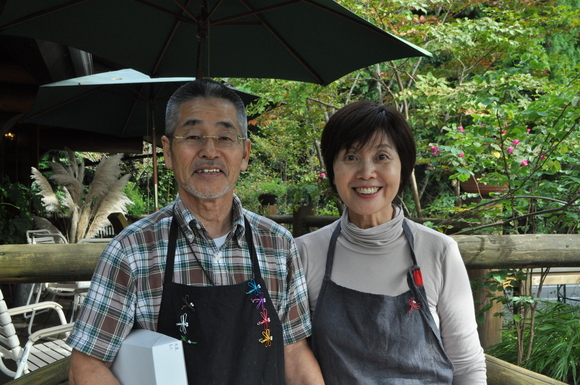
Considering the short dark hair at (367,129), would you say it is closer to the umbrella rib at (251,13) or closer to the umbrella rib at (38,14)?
the umbrella rib at (251,13)

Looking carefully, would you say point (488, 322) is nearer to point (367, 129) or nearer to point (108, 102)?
point (367, 129)

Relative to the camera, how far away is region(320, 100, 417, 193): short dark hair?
1759mm

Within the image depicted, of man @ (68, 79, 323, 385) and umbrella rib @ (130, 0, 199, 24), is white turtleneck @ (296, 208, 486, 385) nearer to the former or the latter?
man @ (68, 79, 323, 385)

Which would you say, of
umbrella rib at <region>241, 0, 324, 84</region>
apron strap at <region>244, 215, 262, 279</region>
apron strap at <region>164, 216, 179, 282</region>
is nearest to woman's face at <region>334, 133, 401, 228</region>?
apron strap at <region>244, 215, 262, 279</region>

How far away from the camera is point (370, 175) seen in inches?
68.7

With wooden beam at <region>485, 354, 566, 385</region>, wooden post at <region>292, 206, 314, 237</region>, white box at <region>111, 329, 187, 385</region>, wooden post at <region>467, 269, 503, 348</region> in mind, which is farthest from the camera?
wooden post at <region>292, 206, 314, 237</region>

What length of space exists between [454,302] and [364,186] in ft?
1.62

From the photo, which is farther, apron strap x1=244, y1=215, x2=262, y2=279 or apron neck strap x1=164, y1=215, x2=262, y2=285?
apron strap x1=244, y1=215, x2=262, y2=279

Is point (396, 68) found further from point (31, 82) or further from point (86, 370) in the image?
point (86, 370)

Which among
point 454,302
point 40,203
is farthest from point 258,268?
point 40,203

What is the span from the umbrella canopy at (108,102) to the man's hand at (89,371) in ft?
10.1

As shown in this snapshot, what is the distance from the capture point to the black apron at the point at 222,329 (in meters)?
1.38

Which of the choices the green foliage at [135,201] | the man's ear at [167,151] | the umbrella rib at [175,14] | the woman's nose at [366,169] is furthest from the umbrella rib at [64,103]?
the green foliage at [135,201]

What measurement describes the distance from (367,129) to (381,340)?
704mm
